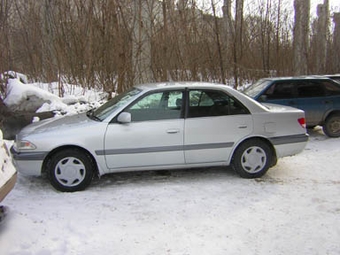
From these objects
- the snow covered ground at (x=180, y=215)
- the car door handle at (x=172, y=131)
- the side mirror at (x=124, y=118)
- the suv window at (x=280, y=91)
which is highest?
the suv window at (x=280, y=91)

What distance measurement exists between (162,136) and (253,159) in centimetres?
152

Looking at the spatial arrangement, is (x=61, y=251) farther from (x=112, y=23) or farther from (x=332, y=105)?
(x=112, y=23)

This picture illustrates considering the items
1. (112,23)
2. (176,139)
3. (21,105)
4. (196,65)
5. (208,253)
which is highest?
(112,23)

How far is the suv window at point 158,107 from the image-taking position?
16.7ft

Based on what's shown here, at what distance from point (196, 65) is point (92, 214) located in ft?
29.0

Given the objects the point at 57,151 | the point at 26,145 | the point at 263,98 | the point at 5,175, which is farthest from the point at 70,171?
the point at 263,98

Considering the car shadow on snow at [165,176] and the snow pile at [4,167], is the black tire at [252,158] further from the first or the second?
the snow pile at [4,167]

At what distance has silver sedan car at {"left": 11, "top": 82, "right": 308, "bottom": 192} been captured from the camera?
4871 millimetres

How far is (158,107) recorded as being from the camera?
17.0ft

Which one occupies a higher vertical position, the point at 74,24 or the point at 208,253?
the point at 74,24

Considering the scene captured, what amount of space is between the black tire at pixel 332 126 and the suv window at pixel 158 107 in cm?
490

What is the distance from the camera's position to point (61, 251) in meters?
3.39

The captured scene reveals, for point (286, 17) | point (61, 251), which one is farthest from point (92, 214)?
point (286, 17)

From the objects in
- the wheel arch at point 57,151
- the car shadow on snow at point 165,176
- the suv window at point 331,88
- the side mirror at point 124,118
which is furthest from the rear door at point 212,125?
the suv window at point 331,88
